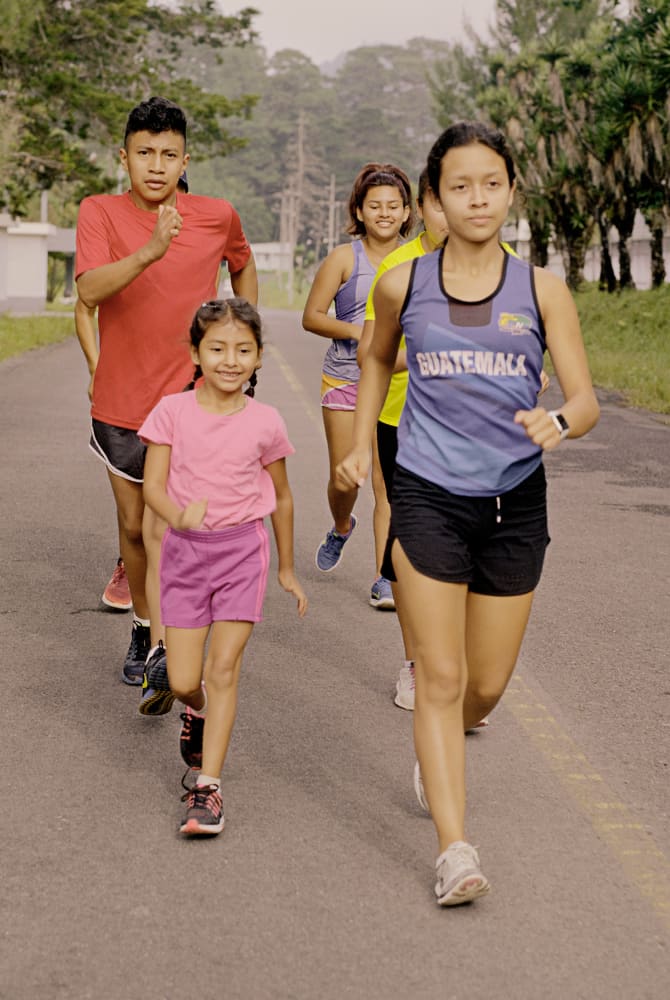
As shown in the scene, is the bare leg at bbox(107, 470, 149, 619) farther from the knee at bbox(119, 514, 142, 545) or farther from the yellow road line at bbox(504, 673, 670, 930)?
the yellow road line at bbox(504, 673, 670, 930)

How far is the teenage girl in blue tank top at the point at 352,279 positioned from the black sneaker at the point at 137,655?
1.18 metres

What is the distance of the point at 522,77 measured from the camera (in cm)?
5341

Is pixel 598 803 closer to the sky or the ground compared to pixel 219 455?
closer to the ground

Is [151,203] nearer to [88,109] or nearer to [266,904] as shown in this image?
[266,904]

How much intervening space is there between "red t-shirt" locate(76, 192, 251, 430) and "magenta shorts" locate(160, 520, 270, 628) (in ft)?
4.06

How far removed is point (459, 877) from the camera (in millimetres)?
4062

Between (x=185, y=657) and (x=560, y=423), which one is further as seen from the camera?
(x=185, y=657)

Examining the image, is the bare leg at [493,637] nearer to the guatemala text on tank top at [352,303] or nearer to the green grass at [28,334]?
the guatemala text on tank top at [352,303]

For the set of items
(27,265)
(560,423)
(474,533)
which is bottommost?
(27,265)

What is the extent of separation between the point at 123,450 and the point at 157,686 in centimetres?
115

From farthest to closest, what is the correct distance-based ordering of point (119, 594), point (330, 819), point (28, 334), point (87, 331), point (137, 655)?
point (28, 334) → point (119, 594) → point (87, 331) → point (137, 655) → point (330, 819)

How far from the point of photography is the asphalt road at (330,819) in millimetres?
3781

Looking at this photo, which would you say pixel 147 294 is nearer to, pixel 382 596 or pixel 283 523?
pixel 283 523

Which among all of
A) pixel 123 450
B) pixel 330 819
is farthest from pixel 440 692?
pixel 123 450
